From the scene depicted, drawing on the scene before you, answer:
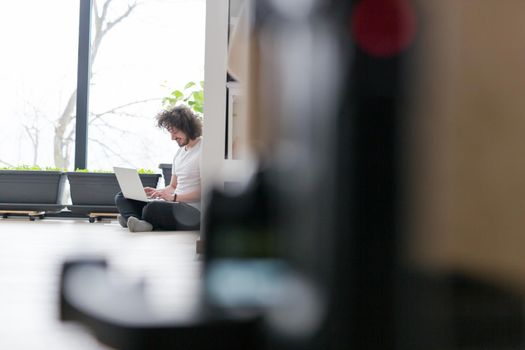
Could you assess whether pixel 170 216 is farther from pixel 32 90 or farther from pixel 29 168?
pixel 32 90

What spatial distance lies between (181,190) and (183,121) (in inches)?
15.7

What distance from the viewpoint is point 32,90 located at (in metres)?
5.04

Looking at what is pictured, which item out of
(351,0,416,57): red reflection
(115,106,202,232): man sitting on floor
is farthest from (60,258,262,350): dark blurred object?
(115,106,202,232): man sitting on floor

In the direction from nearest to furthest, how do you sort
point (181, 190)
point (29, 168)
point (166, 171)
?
point (181, 190) < point (166, 171) < point (29, 168)

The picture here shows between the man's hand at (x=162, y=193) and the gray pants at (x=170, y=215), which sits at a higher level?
the man's hand at (x=162, y=193)

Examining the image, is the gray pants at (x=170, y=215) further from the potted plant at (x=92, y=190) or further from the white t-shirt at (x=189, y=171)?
the potted plant at (x=92, y=190)

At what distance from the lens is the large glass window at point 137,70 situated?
4953 millimetres

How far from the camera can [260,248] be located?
0.30m

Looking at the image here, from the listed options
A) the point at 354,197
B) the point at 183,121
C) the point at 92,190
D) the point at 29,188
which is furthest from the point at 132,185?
the point at 354,197

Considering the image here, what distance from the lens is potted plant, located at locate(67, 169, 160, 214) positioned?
14.3 feet

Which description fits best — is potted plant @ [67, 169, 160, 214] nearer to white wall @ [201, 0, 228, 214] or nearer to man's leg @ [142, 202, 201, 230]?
man's leg @ [142, 202, 201, 230]

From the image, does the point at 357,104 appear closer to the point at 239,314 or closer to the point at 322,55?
the point at 322,55

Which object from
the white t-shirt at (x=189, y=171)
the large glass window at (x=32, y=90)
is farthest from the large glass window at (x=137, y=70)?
the white t-shirt at (x=189, y=171)

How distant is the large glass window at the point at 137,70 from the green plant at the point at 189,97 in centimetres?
15
